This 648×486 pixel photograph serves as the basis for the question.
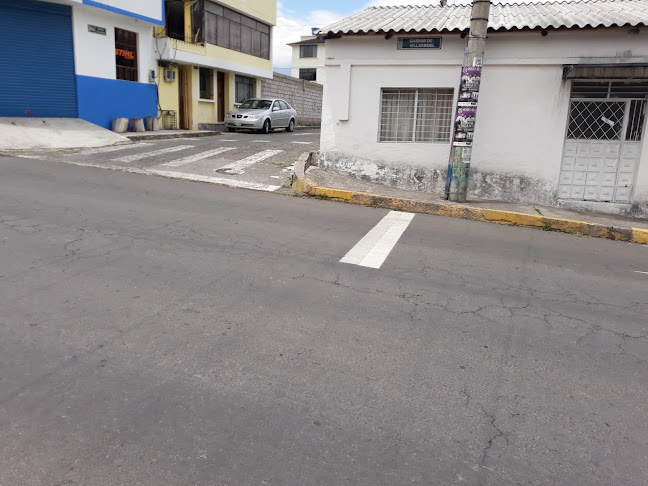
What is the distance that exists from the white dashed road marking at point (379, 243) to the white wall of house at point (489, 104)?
2847mm

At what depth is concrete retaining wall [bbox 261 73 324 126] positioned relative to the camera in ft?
96.9

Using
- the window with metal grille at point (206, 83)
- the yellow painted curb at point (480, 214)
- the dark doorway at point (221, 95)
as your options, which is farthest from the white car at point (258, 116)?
the yellow painted curb at point (480, 214)

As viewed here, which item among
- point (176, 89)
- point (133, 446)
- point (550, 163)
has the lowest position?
point (133, 446)

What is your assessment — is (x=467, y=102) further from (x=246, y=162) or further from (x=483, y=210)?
(x=246, y=162)

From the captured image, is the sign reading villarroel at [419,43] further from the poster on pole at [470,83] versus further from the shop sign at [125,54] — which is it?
the shop sign at [125,54]

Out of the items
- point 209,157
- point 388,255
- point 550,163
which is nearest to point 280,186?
point 209,157

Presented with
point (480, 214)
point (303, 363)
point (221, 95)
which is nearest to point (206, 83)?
point (221, 95)

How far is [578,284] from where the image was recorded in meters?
5.40

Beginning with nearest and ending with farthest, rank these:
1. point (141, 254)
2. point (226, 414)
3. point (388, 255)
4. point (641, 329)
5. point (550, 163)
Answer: point (226, 414) < point (641, 329) < point (141, 254) < point (388, 255) < point (550, 163)

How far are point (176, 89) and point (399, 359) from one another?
68.2 ft

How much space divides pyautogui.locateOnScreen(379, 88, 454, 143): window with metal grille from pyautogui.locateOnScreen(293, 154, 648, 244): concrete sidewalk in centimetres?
129

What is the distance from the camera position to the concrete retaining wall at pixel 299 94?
29.5 metres

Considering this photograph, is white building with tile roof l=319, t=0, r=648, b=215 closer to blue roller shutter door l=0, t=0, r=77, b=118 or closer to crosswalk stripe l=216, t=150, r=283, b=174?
crosswalk stripe l=216, t=150, r=283, b=174

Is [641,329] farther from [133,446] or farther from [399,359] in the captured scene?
[133,446]
